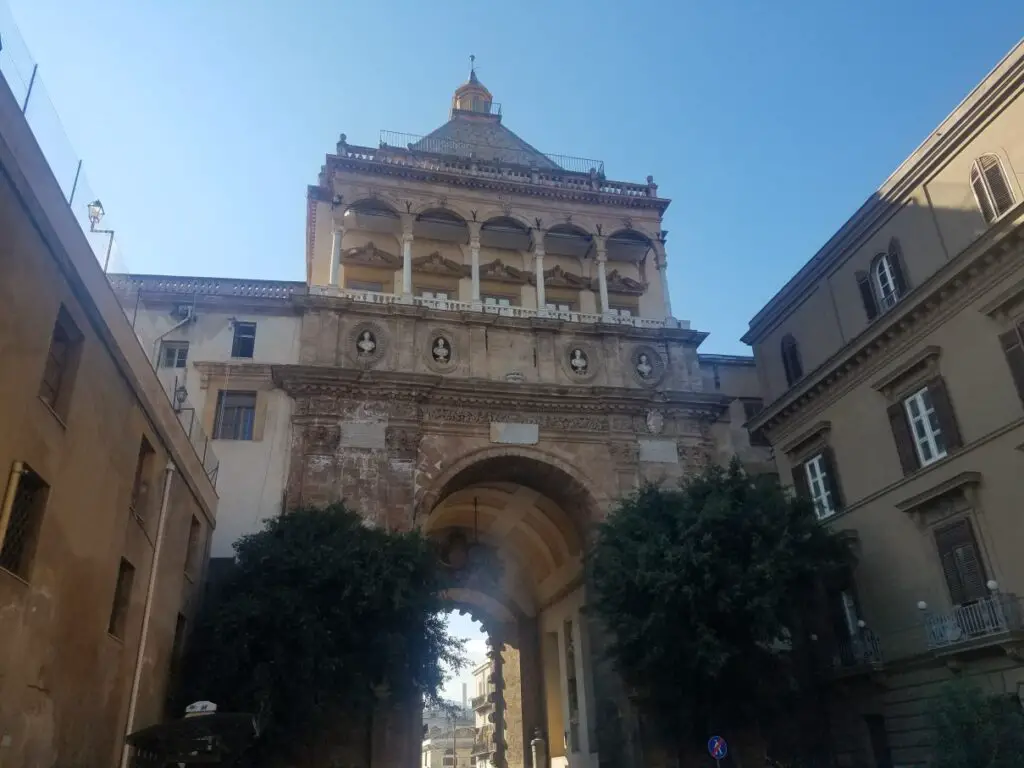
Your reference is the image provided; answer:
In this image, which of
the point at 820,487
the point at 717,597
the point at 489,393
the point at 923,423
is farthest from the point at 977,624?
the point at 489,393

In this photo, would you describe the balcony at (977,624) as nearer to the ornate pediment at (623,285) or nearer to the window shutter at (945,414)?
the window shutter at (945,414)

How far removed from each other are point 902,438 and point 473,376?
40.9 ft

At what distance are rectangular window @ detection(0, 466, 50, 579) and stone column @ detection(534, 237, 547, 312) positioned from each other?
1939cm

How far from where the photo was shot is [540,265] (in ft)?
94.1

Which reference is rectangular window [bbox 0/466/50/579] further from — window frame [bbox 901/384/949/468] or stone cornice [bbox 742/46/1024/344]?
stone cornice [bbox 742/46/1024/344]

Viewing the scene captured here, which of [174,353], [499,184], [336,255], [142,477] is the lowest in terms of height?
[142,477]

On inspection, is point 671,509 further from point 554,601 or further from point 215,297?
point 215,297

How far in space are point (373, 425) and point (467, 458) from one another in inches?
117

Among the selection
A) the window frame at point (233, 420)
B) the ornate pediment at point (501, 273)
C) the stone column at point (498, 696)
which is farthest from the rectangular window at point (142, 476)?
the stone column at point (498, 696)

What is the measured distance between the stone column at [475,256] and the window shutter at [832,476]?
11723 mm

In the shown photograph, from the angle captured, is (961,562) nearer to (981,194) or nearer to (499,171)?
(981,194)

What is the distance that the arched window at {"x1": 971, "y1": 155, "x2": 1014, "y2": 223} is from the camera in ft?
53.5

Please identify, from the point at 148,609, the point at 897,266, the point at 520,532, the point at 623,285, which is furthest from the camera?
the point at 520,532

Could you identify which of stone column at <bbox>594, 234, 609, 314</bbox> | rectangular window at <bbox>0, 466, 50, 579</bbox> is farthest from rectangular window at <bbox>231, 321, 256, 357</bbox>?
rectangular window at <bbox>0, 466, 50, 579</bbox>
